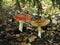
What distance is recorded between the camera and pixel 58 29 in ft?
9.57

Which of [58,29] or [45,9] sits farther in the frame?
[45,9]

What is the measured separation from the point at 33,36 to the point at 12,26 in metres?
0.48

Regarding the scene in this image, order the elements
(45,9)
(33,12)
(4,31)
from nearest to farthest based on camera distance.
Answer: (4,31), (33,12), (45,9)

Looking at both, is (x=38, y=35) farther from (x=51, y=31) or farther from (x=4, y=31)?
(x=4, y=31)

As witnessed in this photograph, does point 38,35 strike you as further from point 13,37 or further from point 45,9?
point 45,9

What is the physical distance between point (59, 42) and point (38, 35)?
0.33 metres

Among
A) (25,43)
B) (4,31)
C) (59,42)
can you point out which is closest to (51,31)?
(59,42)

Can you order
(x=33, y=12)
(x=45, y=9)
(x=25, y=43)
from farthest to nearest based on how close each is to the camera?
1. (x=45, y=9)
2. (x=33, y=12)
3. (x=25, y=43)

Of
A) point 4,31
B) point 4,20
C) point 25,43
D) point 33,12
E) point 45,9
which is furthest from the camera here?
point 45,9

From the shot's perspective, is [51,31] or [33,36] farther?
[51,31]

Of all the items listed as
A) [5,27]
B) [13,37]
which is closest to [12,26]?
[5,27]

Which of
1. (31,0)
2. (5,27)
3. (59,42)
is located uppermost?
(31,0)

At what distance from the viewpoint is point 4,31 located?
9.40 feet

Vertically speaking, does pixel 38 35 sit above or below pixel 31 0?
below
